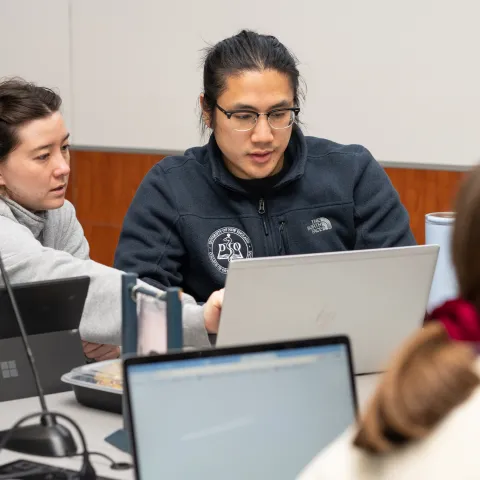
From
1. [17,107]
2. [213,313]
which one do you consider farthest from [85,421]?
[17,107]

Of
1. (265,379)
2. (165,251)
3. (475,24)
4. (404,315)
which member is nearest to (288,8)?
(475,24)

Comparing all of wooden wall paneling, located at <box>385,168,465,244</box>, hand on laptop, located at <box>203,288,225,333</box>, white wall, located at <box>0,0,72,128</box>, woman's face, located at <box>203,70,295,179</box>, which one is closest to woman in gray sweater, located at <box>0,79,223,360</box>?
hand on laptop, located at <box>203,288,225,333</box>

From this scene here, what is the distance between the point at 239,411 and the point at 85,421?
618 millimetres

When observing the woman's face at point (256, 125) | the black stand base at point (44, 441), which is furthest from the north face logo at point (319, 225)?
the black stand base at point (44, 441)

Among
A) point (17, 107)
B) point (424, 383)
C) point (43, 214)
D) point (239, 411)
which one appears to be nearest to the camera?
point (424, 383)

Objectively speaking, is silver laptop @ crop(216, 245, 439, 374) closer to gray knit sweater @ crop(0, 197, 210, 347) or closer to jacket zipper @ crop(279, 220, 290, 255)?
gray knit sweater @ crop(0, 197, 210, 347)

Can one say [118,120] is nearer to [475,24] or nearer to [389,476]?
[475,24]

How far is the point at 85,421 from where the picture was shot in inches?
69.1

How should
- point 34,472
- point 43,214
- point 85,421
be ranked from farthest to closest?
point 43,214 < point 85,421 < point 34,472

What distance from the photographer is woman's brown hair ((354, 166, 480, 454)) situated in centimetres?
70

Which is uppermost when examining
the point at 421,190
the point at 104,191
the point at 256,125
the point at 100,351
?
the point at 256,125

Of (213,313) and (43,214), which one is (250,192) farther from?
(213,313)

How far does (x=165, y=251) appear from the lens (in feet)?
7.85

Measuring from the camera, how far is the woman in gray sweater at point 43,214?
2104 mm
